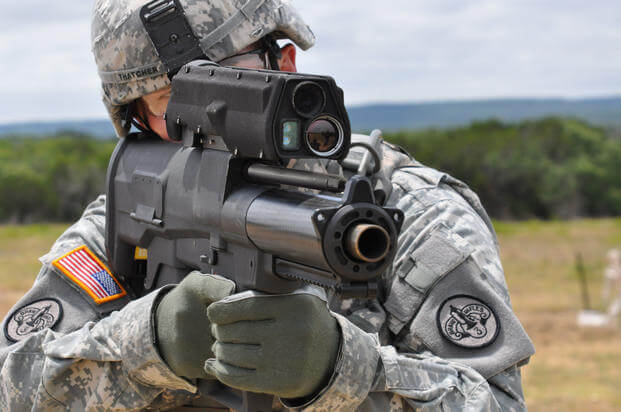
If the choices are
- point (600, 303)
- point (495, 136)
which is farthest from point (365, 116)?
point (600, 303)

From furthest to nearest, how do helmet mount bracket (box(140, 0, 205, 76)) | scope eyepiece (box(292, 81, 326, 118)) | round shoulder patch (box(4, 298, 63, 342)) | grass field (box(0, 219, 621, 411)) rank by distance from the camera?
grass field (box(0, 219, 621, 411)) < round shoulder patch (box(4, 298, 63, 342)) < helmet mount bracket (box(140, 0, 205, 76)) < scope eyepiece (box(292, 81, 326, 118))

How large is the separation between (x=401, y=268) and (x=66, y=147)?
60129 millimetres

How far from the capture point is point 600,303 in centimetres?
2538

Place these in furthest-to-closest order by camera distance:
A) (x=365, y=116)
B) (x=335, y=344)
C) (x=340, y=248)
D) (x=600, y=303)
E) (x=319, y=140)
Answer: (x=365, y=116)
(x=600, y=303)
(x=335, y=344)
(x=319, y=140)
(x=340, y=248)

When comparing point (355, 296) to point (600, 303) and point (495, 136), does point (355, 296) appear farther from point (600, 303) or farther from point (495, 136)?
point (495, 136)

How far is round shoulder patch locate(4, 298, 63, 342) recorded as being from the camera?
360 centimetres

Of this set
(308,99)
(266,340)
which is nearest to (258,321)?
(266,340)

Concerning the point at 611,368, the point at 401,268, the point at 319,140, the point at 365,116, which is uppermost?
the point at 319,140

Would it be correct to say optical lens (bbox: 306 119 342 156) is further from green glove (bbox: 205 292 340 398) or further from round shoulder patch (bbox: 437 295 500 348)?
round shoulder patch (bbox: 437 295 500 348)

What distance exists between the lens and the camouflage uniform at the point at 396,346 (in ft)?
9.48

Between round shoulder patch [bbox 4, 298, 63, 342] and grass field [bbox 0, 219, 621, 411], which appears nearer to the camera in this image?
round shoulder patch [bbox 4, 298, 63, 342]

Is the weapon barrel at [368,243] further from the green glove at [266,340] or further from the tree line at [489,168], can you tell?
the tree line at [489,168]

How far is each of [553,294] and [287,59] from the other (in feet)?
84.2

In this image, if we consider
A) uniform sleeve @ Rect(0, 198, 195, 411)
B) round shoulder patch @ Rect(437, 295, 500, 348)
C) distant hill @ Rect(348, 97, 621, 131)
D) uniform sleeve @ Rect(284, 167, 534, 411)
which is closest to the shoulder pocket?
uniform sleeve @ Rect(284, 167, 534, 411)
